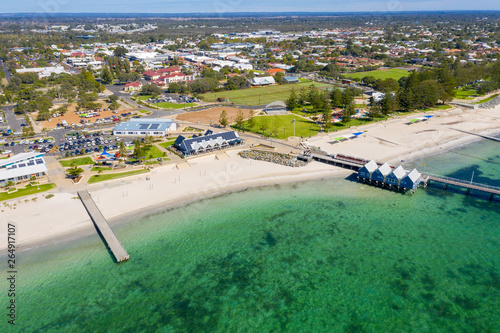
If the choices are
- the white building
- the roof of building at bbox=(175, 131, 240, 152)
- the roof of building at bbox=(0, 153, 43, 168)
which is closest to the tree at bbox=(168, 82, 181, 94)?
the roof of building at bbox=(175, 131, 240, 152)

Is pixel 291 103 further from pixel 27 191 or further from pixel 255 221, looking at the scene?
pixel 27 191

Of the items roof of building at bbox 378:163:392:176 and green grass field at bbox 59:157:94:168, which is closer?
roof of building at bbox 378:163:392:176

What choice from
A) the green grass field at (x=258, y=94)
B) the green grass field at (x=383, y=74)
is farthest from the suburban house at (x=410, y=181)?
the green grass field at (x=383, y=74)

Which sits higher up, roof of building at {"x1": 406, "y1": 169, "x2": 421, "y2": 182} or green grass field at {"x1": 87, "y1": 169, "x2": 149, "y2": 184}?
green grass field at {"x1": 87, "y1": 169, "x2": 149, "y2": 184}

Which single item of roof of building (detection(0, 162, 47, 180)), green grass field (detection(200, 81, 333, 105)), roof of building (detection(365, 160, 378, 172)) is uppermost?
roof of building (detection(0, 162, 47, 180))

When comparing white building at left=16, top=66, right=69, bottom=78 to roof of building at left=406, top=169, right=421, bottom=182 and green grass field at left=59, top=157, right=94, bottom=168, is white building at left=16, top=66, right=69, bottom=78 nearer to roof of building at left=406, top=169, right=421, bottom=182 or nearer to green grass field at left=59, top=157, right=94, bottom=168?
green grass field at left=59, top=157, right=94, bottom=168

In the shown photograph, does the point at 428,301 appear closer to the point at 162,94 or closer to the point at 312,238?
the point at 312,238

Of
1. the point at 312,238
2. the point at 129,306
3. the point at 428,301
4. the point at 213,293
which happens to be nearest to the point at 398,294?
the point at 428,301

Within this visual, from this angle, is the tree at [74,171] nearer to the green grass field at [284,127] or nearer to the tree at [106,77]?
the green grass field at [284,127]
